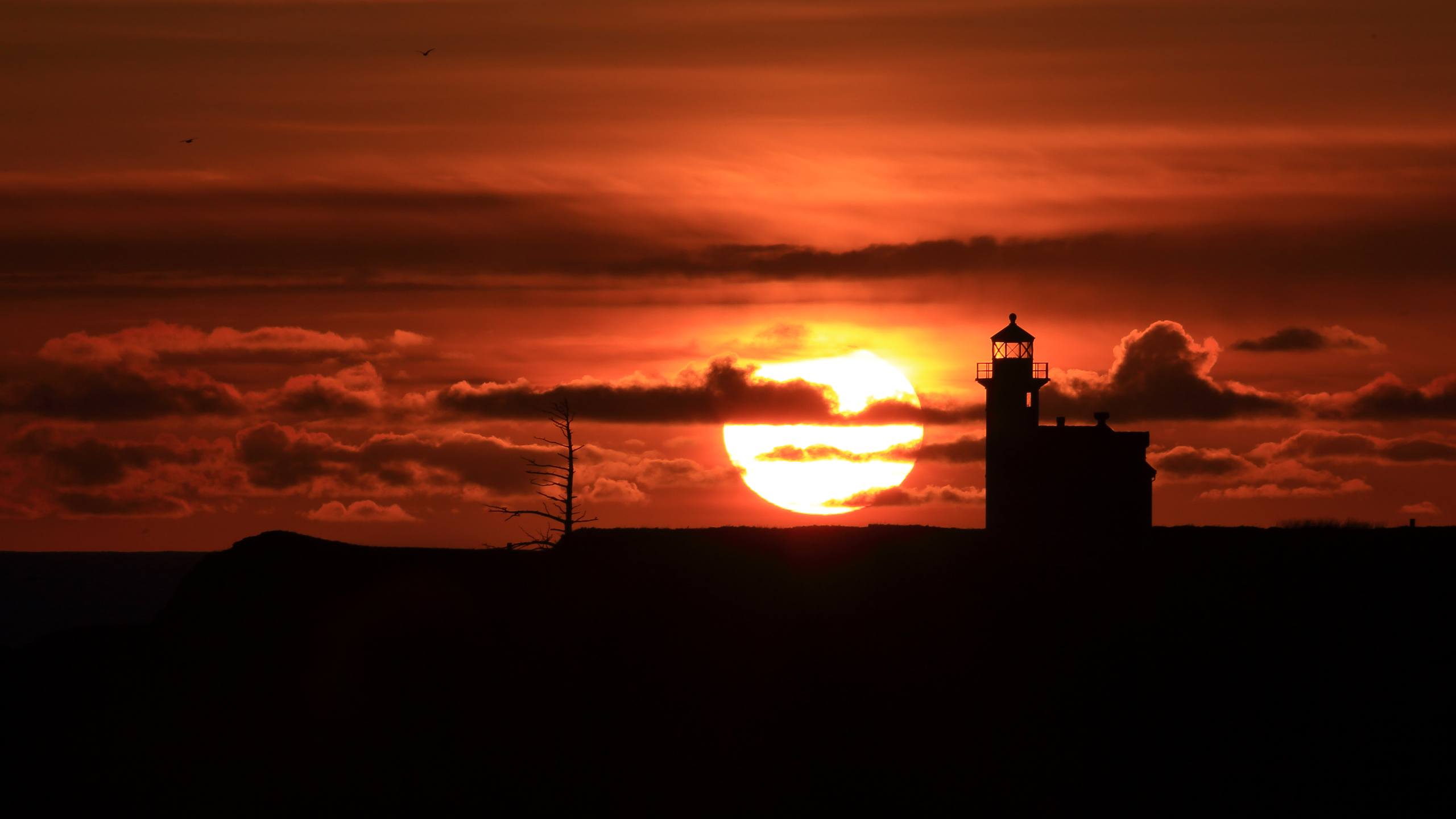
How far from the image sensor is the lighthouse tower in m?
59.5

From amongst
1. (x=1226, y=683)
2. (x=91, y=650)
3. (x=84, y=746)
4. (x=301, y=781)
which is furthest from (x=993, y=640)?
(x=91, y=650)

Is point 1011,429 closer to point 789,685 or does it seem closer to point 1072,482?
point 1072,482

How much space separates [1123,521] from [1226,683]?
73.0ft

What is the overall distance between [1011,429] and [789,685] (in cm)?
2910

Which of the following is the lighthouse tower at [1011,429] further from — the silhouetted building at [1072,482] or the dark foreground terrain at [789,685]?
the dark foreground terrain at [789,685]

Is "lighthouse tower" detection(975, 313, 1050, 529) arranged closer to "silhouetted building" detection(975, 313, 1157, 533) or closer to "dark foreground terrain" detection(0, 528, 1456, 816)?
"silhouetted building" detection(975, 313, 1157, 533)

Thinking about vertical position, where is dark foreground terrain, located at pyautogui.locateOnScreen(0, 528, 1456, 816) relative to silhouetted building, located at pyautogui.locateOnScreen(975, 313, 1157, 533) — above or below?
below

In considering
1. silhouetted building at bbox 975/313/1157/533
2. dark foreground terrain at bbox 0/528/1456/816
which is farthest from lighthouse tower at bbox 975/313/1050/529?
dark foreground terrain at bbox 0/528/1456/816

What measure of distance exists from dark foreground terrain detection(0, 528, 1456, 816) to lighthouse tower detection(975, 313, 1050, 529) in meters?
13.2

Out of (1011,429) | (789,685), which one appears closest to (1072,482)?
(1011,429)

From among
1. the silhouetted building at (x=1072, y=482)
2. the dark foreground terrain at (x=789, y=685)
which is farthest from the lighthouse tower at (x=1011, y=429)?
the dark foreground terrain at (x=789, y=685)

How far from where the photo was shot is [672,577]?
43156 mm

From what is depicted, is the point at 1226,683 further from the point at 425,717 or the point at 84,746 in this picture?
the point at 84,746

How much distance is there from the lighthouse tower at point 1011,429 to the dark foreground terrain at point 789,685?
43.4 feet
